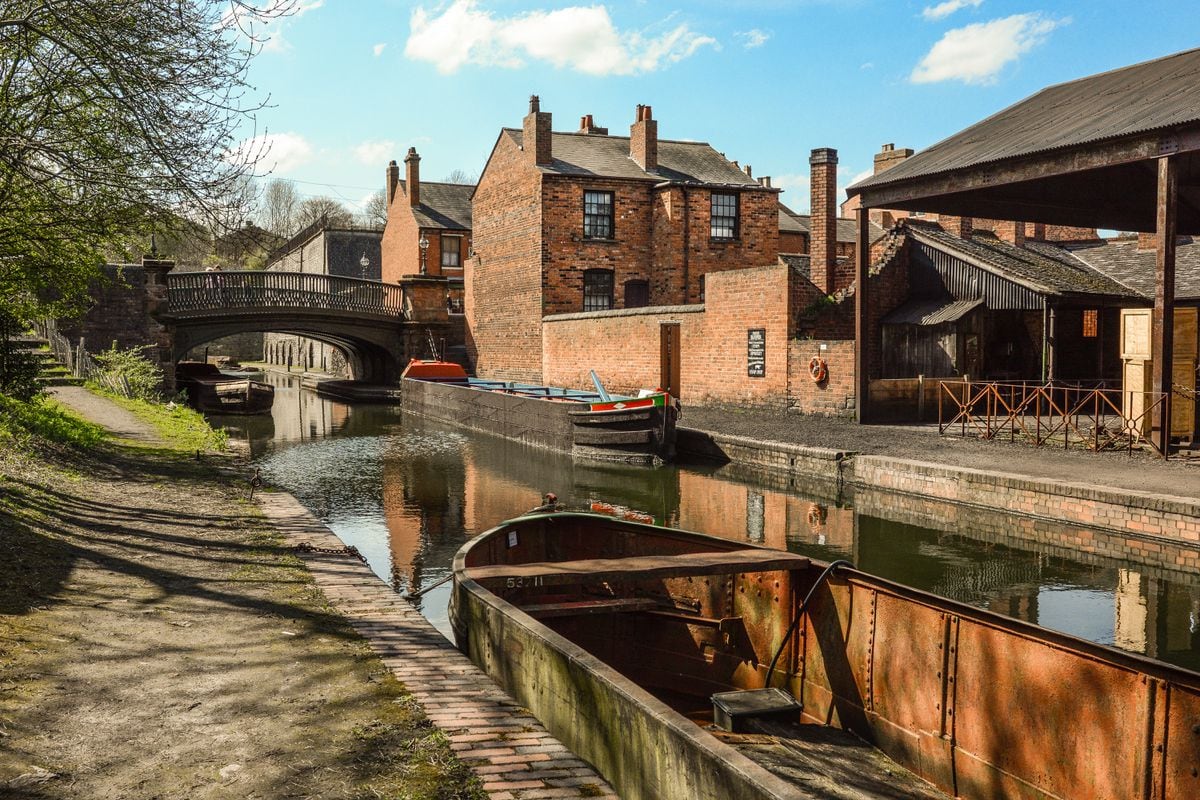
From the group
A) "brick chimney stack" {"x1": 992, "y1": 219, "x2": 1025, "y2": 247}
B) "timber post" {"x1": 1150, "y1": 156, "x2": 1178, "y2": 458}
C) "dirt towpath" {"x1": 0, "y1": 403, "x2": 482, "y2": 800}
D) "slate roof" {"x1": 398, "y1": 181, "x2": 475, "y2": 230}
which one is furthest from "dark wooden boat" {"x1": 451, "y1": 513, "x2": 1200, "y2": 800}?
"slate roof" {"x1": 398, "y1": 181, "x2": 475, "y2": 230}

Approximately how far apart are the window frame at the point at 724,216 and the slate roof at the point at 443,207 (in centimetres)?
1443

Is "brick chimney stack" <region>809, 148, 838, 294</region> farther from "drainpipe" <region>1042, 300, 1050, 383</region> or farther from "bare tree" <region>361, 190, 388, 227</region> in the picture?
"bare tree" <region>361, 190, 388, 227</region>

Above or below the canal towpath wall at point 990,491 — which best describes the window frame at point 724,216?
above

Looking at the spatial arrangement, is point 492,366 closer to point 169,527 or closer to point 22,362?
point 22,362

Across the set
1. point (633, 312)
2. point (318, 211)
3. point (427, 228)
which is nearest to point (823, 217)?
point (633, 312)

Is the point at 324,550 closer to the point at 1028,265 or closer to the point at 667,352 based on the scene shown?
the point at 667,352

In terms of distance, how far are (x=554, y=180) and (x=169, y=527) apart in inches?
892

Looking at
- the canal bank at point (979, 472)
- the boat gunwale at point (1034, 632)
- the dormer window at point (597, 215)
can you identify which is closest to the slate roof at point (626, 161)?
the dormer window at point (597, 215)

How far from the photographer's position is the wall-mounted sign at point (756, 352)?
69.8ft

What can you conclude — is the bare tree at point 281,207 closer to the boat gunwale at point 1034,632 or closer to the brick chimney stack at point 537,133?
the brick chimney stack at point 537,133

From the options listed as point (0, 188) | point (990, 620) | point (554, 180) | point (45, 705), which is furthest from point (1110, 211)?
point (45, 705)

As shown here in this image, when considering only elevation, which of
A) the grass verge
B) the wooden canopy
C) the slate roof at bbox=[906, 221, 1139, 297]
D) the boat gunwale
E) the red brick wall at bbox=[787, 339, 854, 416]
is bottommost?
the boat gunwale

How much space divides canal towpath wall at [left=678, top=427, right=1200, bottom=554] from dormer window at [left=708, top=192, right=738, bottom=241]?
15098 millimetres

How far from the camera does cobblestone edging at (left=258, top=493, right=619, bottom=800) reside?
154 inches
